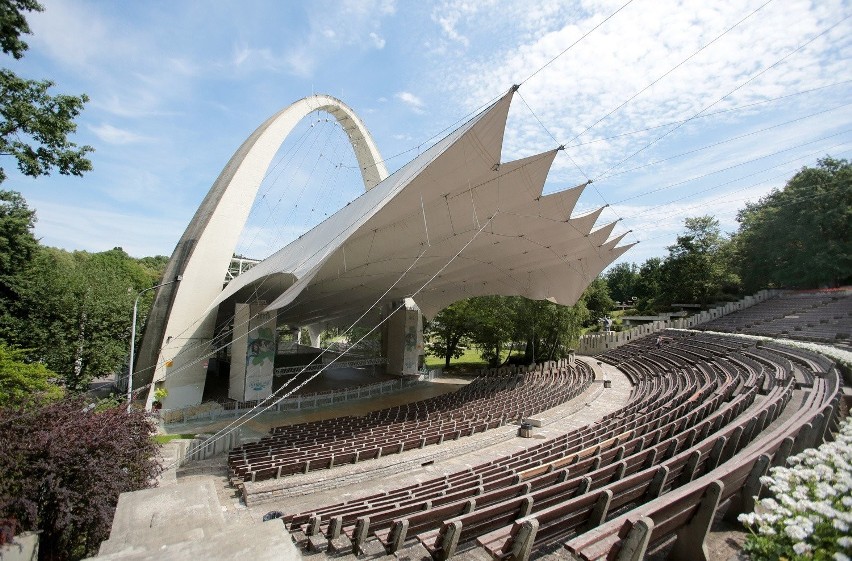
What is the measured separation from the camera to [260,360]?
1933 cm

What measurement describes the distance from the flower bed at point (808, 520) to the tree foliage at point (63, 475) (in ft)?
26.1

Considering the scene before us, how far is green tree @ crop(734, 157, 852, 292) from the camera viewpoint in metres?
34.0

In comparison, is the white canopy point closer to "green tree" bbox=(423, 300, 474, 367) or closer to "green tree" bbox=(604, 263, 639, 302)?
"green tree" bbox=(423, 300, 474, 367)

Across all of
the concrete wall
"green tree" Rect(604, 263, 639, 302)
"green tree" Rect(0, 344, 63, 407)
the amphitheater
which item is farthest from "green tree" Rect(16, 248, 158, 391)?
"green tree" Rect(604, 263, 639, 302)

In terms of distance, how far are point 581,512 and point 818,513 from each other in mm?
1403

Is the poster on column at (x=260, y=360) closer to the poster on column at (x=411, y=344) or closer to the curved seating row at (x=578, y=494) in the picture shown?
the poster on column at (x=411, y=344)

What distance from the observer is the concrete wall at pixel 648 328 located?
35.7 metres

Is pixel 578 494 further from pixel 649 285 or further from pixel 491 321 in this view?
pixel 649 285

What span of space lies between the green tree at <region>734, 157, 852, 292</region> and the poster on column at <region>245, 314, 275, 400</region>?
40.9 metres

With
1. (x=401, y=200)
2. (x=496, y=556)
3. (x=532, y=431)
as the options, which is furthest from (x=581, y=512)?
(x=532, y=431)

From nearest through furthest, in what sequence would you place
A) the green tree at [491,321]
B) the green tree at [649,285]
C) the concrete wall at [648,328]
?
the green tree at [491,321] → the concrete wall at [648,328] → the green tree at [649,285]

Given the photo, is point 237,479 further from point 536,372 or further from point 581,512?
point 536,372

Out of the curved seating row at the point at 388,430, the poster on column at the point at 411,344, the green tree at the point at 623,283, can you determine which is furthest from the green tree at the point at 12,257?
the green tree at the point at 623,283

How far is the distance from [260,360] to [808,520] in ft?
65.8
